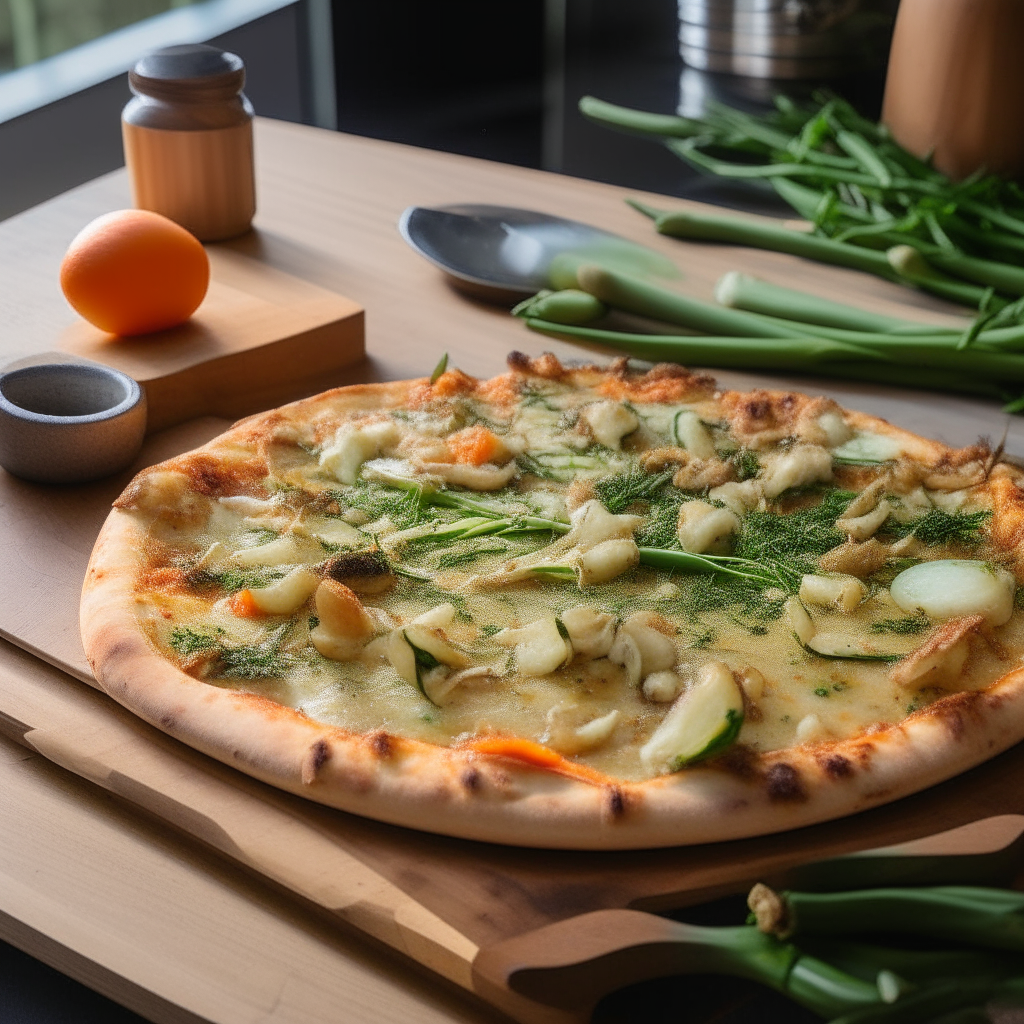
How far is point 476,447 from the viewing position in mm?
2211

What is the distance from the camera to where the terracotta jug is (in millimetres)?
3125

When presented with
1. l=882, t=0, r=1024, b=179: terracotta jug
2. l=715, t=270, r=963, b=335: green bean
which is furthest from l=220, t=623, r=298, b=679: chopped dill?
l=882, t=0, r=1024, b=179: terracotta jug

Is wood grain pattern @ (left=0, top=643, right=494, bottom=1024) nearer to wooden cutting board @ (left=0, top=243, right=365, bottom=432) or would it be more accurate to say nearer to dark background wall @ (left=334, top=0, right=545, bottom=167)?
wooden cutting board @ (left=0, top=243, right=365, bottom=432)

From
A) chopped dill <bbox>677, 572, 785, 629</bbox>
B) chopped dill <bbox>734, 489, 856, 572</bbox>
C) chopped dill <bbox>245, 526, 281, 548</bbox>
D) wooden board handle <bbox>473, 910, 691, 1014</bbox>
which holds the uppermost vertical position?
chopped dill <bbox>734, 489, 856, 572</bbox>

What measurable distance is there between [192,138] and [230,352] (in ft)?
2.54

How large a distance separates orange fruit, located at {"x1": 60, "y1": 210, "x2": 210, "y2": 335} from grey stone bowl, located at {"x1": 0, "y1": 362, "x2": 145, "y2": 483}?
0.64 ft

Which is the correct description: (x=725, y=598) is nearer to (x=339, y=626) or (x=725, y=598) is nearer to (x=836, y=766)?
(x=836, y=766)

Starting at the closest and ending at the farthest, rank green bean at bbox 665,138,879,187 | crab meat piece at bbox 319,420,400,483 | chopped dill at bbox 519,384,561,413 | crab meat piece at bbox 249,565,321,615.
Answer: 1. crab meat piece at bbox 249,565,321,615
2. crab meat piece at bbox 319,420,400,483
3. chopped dill at bbox 519,384,561,413
4. green bean at bbox 665,138,879,187

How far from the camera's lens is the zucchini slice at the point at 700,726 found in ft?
5.13

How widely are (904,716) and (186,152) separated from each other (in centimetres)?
213

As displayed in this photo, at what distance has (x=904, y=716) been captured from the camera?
65.8 inches

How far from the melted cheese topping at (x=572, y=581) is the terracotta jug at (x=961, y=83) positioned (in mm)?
1353

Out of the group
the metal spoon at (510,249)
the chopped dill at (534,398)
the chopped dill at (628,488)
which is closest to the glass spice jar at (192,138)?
the metal spoon at (510,249)

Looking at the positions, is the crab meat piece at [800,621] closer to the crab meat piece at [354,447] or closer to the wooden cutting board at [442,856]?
the wooden cutting board at [442,856]
